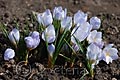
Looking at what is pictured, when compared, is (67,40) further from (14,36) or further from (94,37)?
(14,36)

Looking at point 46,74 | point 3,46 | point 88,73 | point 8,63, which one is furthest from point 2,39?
point 88,73

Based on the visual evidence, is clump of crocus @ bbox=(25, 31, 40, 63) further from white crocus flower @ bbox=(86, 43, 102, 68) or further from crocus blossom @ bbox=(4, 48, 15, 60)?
white crocus flower @ bbox=(86, 43, 102, 68)

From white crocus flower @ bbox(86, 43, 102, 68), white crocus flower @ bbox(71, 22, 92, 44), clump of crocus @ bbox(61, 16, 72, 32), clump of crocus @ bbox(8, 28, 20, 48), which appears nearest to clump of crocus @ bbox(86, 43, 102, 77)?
white crocus flower @ bbox(86, 43, 102, 68)

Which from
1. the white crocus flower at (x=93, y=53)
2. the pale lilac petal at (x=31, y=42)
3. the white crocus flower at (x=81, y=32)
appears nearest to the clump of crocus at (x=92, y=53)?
the white crocus flower at (x=93, y=53)

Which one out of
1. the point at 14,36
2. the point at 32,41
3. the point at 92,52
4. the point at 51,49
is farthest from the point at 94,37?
the point at 14,36

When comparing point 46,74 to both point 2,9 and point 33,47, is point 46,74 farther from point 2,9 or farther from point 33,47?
point 2,9

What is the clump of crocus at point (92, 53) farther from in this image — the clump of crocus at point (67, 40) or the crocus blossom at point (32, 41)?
the crocus blossom at point (32, 41)

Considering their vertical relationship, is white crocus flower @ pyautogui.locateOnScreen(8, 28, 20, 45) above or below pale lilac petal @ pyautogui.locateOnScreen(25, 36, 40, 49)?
above

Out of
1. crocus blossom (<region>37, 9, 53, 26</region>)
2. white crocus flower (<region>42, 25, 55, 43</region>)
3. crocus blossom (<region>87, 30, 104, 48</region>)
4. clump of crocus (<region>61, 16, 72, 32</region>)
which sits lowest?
crocus blossom (<region>87, 30, 104, 48</region>)

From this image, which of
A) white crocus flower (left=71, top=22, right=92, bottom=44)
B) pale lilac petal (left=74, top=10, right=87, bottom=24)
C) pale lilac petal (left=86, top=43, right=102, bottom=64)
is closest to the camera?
pale lilac petal (left=86, top=43, right=102, bottom=64)
